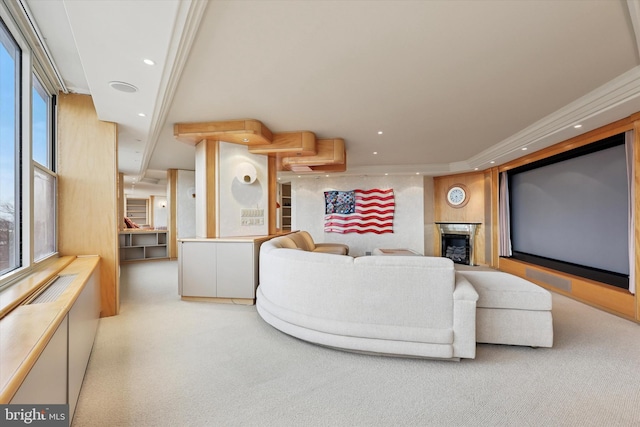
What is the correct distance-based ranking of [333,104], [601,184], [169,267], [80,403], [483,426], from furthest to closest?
[169,267], [601,184], [333,104], [80,403], [483,426]

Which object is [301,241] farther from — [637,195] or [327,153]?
[637,195]

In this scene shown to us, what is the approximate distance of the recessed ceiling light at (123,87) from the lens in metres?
2.46

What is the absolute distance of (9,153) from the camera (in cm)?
209

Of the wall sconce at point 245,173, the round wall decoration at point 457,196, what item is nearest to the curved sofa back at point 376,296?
the wall sconce at point 245,173

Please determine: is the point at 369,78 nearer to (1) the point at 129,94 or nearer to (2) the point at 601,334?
(1) the point at 129,94

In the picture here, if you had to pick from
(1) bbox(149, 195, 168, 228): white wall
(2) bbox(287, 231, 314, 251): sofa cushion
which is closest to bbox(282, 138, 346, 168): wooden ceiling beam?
(2) bbox(287, 231, 314, 251): sofa cushion

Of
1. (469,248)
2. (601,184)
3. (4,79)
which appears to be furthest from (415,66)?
(469,248)

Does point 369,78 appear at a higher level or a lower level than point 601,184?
higher

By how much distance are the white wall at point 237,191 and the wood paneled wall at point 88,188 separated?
1340mm

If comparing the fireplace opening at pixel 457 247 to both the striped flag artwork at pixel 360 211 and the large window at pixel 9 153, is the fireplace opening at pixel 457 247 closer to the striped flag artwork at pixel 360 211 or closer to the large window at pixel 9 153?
the striped flag artwork at pixel 360 211

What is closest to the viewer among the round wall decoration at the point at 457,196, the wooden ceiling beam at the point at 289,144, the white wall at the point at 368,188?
the wooden ceiling beam at the point at 289,144

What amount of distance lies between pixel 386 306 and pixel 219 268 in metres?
2.50

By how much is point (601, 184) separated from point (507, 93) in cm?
218

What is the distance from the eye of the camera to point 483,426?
157 cm
